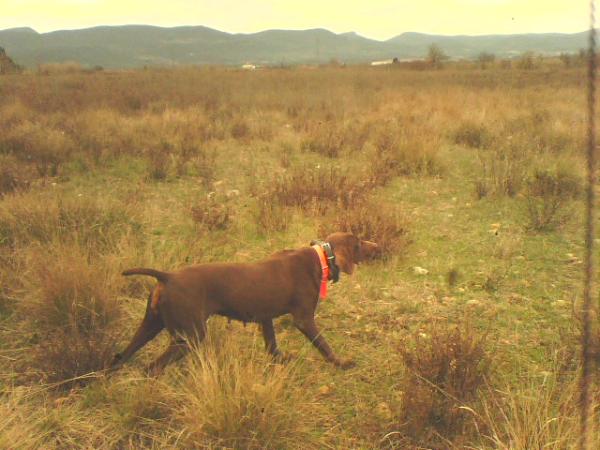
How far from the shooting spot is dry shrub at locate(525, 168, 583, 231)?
5.60m

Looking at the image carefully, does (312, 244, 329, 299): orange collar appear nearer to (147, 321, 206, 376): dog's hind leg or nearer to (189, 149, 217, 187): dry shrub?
(147, 321, 206, 376): dog's hind leg

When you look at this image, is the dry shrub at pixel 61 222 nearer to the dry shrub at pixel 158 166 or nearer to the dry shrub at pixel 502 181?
the dry shrub at pixel 158 166

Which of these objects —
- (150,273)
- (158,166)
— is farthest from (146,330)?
(158,166)

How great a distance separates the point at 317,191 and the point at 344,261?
305 cm

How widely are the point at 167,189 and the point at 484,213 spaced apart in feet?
14.6

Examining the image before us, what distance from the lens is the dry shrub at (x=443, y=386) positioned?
8.05ft

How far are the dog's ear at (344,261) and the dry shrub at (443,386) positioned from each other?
2.44 ft

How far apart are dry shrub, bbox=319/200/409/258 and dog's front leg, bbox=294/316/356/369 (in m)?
1.80

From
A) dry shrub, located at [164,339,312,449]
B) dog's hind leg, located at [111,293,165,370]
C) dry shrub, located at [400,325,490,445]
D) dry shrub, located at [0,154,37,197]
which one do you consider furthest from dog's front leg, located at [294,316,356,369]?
dry shrub, located at [0,154,37,197]

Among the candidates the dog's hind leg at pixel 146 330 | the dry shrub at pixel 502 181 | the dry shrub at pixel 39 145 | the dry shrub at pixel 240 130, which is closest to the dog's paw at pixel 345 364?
the dog's hind leg at pixel 146 330

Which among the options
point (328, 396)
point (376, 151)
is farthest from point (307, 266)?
point (376, 151)

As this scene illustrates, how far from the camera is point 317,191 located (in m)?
6.30

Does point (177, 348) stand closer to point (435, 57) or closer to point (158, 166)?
point (158, 166)

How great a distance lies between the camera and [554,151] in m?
8.94
